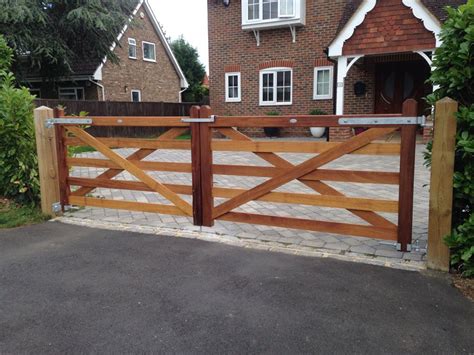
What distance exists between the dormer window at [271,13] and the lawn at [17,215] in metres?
13.7

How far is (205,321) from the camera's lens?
3.00 m

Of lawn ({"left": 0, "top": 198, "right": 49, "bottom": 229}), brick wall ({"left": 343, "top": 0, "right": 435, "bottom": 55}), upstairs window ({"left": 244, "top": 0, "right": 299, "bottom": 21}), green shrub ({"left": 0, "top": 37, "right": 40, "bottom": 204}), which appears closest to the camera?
lawn ({"left": 0, "top": 198, "right": 49, "bottom": 229})

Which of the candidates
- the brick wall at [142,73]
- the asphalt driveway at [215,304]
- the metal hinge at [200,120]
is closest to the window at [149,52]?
the brick wall at [142,73]

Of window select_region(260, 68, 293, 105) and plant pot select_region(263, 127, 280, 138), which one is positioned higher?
window select_region(260, 68, 293, 105)

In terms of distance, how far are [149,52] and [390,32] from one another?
1727 centimetres

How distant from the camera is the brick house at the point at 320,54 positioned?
13281 mm

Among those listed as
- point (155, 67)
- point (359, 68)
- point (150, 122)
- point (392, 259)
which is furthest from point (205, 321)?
point (155, 67)

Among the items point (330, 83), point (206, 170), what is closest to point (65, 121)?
point (206, 170)

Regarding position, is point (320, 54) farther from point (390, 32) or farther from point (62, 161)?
point (62, 161)

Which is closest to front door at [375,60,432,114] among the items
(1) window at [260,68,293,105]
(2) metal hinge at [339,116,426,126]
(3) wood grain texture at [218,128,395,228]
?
(1) window at [260,68,293,105]

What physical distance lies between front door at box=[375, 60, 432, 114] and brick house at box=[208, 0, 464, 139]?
0.03 metres

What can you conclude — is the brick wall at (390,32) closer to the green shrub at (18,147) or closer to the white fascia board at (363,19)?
the white fascia board at (363,19)

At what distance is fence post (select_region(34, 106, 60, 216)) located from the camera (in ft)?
18.9

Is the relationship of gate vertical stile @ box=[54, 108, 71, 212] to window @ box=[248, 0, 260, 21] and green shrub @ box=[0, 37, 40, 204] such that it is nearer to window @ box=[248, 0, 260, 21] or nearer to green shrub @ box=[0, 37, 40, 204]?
green shrub @ box=[0, 37, 40, 204]
